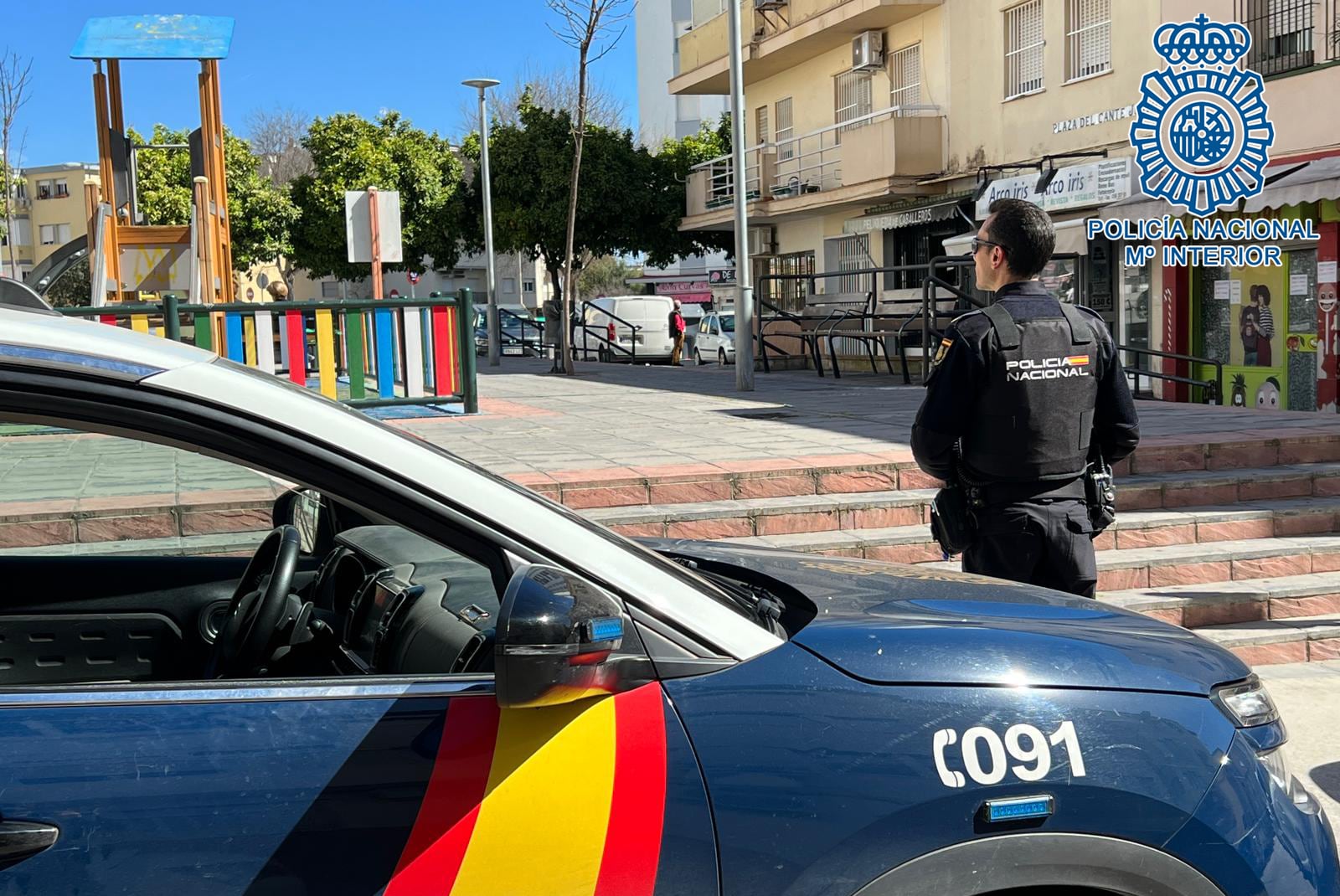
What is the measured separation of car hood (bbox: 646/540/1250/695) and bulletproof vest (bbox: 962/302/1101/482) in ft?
3.45

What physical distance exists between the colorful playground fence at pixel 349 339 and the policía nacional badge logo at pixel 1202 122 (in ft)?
34.4

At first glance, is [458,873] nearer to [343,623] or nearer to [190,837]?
[190,837]

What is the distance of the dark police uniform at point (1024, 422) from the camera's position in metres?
3.68

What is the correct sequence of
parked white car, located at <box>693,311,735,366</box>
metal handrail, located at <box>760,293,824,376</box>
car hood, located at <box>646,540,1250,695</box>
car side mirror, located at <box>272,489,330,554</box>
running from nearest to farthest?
1. car hood, located at <box>646,540,1250,695</box>
2. car side mirror, located at <box>272,489,330,554</box>
3. metal handrail, located at <box>760,293,824,376</box>
4. parked white car, located at <box>693,311,735,366</box>

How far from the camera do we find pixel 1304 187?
14695 millimetres

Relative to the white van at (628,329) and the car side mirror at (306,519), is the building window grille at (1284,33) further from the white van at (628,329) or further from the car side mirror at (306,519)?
the white van at (628,329)

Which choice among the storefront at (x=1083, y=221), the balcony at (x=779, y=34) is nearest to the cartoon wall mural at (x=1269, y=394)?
the storefront at (x=1083, y=221)

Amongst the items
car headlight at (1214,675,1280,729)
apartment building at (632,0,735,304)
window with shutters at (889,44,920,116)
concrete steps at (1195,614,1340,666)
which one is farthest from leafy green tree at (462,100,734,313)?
car headlight at (1214,675,1280,729)

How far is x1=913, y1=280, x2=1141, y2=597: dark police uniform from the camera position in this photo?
3.68 m

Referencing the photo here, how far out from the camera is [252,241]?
144ft

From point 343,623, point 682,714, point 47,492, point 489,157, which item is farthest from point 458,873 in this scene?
point 489,157

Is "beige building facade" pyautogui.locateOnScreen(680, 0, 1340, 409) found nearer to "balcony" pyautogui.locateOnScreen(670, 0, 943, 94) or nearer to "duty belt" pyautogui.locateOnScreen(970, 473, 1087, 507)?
"balcony" pyautogui.locateOnScreen(670, 0, 943, 94)

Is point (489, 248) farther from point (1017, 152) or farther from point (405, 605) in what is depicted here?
point (405, 605)

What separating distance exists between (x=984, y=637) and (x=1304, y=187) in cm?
1473
